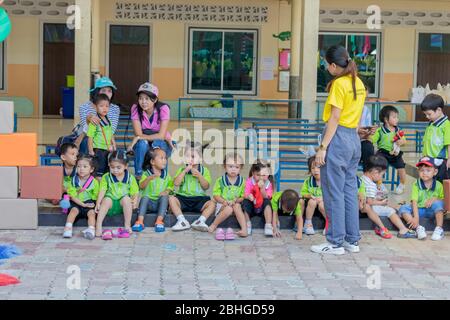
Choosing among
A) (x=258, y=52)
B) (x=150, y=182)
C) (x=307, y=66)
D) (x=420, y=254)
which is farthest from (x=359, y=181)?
(x=258, y=52)

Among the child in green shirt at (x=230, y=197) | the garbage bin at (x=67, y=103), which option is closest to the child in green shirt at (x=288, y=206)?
the child in green shirt at (x=230, y=197)

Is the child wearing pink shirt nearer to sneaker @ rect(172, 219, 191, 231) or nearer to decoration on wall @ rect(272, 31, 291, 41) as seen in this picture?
sneaker @ rect(172, 219, 191, 231)

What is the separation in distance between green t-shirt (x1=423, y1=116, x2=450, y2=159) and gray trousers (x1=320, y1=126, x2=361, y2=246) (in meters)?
1.40

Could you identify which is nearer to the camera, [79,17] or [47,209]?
[47,209]

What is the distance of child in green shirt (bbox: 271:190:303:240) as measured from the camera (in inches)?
292

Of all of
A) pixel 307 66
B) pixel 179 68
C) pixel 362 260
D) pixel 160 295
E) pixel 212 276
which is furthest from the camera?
pixel 179 68

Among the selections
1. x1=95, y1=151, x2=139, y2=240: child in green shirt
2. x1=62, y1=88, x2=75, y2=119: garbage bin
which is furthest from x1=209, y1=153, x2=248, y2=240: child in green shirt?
x1=62, y1=88, x2=75, y2=119: garbage bin

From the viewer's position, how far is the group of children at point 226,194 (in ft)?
24.3

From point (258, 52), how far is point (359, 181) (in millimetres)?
12873

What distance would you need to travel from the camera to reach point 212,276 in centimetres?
605

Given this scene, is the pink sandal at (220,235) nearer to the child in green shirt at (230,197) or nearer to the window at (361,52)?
the child in green shirt at (230,197)

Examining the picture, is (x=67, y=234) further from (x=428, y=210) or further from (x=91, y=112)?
(x=428, y=210)

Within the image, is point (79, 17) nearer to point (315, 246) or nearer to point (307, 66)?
point (307, 66)

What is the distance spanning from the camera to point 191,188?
782 centimetres
